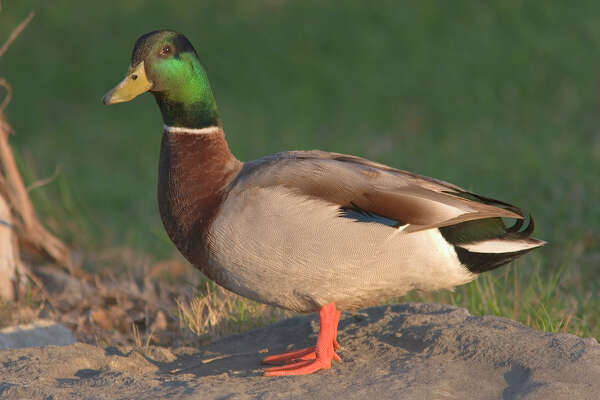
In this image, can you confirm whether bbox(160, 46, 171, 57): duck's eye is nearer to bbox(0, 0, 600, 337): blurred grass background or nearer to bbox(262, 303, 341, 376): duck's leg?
bbox(262, 303, 341, 376): duck's leg

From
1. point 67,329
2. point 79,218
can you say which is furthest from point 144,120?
point 67,329

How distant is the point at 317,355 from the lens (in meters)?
2.89

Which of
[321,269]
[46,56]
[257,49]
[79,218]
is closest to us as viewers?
[321,269]

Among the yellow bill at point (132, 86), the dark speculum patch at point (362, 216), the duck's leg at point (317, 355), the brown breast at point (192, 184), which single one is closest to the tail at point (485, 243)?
the dark speculum patch at point (362, 216)

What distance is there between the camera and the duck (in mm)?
2783

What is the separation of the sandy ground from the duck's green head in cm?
90

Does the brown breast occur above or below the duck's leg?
above

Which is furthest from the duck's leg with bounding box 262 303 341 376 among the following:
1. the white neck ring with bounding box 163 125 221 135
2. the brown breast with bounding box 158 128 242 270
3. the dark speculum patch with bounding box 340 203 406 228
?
the white neck ring with bounding box 163 125 221 135

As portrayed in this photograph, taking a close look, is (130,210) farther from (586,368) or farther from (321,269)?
(586,368)

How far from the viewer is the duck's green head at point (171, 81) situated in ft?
9.92

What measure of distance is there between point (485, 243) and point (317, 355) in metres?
0.69

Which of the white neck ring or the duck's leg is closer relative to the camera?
the duck's leg

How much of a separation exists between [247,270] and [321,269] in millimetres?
249

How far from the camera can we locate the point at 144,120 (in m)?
9.56
